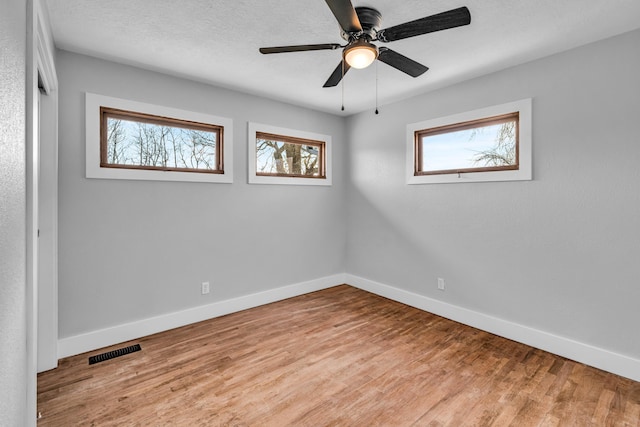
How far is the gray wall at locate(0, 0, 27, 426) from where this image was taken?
2.84 feet

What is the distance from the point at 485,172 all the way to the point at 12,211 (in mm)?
3418

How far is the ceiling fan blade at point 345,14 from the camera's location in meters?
1.49

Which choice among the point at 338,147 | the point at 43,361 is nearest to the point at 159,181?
the point at 43,361

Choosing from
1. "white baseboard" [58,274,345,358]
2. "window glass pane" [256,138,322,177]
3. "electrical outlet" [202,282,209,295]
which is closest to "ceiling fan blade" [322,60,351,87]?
"window glass pane" [256,138,322,177]

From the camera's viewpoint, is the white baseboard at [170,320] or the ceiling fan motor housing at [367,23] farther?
the white baseboard at [170,320]

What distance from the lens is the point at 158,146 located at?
10.1ft

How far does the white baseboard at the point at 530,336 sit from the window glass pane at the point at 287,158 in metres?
1.94

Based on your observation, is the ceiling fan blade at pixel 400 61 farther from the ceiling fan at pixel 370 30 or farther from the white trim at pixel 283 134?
the white trim at pixel 283 134

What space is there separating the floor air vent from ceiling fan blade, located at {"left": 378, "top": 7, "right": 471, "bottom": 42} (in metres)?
3.13

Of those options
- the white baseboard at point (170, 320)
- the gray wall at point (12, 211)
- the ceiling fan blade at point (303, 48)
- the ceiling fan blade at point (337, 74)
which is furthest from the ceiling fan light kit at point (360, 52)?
the white baseboard at point (170, 320)

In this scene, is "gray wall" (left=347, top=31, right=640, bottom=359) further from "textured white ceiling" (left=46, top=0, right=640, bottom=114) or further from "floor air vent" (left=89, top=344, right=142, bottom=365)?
"floor air vent" (left=89, top=344, right=142, bottom=365)

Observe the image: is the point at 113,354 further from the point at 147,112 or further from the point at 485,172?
the point at 485,172

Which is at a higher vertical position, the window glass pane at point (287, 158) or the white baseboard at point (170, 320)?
the window glass pane at point (287, 158)

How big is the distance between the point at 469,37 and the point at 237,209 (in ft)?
8.97
